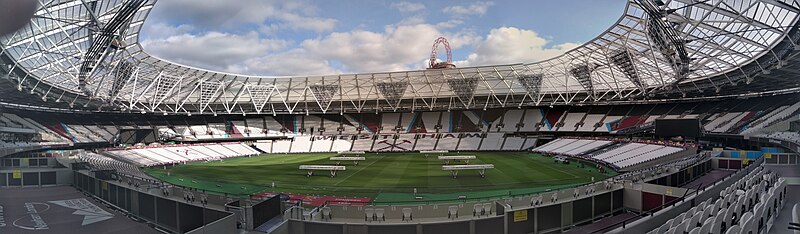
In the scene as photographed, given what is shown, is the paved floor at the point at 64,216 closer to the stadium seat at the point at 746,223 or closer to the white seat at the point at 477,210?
the white seat at the point at 477,210

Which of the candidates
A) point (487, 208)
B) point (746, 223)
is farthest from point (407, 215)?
point (746, 223)

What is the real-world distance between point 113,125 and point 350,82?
3556 centimetres

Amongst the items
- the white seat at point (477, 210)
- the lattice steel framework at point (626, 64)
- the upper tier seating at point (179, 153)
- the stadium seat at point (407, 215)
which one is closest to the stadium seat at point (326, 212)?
the stadium seat at point (407, 215)

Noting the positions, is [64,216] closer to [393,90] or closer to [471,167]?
[471,167]

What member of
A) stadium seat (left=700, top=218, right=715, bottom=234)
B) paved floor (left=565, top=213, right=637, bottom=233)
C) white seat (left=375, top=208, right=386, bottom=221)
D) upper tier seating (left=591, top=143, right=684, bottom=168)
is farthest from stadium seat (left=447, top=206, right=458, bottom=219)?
upper tier seating (left=591, top=143, right=684, bottom=168)

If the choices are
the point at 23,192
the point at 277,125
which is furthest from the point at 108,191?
the point at 277,125

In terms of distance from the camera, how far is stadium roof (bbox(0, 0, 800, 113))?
22000 millimetres

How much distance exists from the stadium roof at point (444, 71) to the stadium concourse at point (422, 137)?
0.71ft

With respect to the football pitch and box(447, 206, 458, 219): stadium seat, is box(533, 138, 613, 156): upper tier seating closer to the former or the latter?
the football pitch

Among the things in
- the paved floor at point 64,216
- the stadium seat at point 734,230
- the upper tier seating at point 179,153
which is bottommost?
the upper tier seating at point 179,153

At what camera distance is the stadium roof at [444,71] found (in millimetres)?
22000

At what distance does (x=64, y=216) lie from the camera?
1361cm

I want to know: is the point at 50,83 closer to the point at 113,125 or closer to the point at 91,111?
the point at 91,111

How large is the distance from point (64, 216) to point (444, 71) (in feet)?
133
